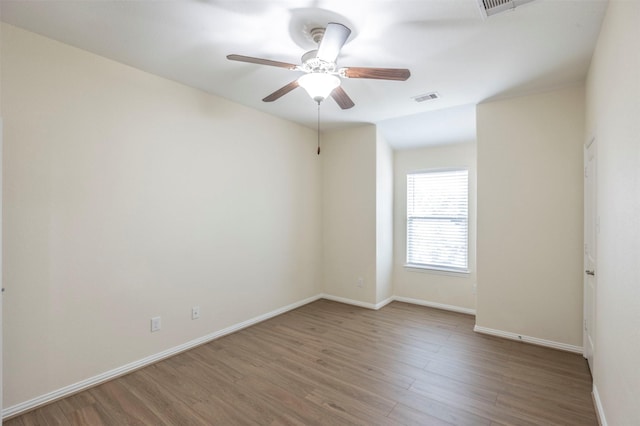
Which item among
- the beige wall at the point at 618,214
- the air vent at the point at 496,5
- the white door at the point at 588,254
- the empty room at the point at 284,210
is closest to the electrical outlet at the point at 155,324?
the empty room at the point at 284,210

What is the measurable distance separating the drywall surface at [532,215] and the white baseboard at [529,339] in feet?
0.11

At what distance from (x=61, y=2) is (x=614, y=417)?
4030mm

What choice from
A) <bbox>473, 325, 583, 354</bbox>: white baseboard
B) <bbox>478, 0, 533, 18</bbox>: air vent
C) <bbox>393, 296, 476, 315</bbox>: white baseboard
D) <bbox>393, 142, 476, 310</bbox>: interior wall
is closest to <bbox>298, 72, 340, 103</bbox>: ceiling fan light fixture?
<bbox>478, 0, 533, 18</bbox>: air vent

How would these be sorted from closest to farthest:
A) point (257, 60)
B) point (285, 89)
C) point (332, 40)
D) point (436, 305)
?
point (332, 40) → point (257, 60) → point (285, 89) → point (436, 305)

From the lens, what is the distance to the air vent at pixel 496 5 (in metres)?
1.82

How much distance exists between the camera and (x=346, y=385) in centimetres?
246

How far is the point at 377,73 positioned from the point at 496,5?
0.78m

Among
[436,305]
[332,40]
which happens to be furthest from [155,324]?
[436,305]

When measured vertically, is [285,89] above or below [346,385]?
above

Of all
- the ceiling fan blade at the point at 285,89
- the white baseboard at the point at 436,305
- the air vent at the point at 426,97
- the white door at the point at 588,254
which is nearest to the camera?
the ceiling fan blade at the point at 285,89

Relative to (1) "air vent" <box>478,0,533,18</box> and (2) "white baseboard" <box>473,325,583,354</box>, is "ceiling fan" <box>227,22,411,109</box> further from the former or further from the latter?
(2) "white baseboard" <box>473,325,583,354</box>

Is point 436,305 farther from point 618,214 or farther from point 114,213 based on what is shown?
point 114,213

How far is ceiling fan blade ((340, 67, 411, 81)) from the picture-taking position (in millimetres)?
1982

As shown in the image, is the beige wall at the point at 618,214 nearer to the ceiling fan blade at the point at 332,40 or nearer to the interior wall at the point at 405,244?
the ceiling fan blade at the point at 332,40
